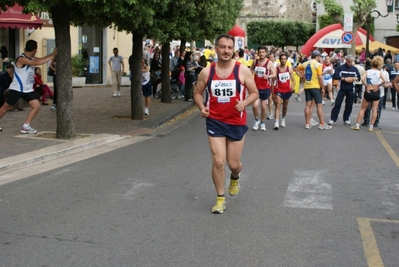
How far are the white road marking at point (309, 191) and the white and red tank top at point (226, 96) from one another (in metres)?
1.28

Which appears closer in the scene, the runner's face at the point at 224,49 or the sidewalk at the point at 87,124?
the runner's face at the point at 224,49

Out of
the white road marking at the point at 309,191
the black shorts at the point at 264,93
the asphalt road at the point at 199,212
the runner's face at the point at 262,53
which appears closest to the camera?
the asphalt road at the point at 199,212

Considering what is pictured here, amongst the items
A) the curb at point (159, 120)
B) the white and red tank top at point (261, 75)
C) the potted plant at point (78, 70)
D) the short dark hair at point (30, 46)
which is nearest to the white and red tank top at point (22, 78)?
the short dark hair at point (30, 46)

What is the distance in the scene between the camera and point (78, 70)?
27875 mm

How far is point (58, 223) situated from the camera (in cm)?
685

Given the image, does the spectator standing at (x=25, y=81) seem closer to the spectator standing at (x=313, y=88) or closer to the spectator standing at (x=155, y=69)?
the spectator standing at (x=313, y=88)

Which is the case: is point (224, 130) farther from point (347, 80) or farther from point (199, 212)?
point (347, 80)

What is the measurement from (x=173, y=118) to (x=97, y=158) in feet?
24.8

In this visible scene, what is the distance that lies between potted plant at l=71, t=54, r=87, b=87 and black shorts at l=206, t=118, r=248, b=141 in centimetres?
2068

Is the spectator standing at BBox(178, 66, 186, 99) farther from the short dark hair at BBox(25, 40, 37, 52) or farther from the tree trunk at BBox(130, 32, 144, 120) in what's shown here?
the short dark hair at BBox(25, 40, 37, 52)

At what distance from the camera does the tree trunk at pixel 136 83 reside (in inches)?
663

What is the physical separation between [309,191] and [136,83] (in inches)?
354

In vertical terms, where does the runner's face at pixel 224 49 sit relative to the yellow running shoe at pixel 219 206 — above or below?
above

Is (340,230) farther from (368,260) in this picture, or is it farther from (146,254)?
(146,254)
